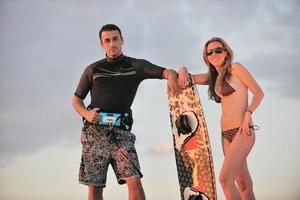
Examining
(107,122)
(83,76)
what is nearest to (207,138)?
(107,122)

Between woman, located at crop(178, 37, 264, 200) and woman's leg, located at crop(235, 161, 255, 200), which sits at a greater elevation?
woman, located at crop(178, 37, 264, 200)

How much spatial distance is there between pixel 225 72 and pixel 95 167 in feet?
6.39

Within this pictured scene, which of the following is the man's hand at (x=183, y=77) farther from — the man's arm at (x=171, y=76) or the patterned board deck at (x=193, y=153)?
the patterned board deck at (x=193, y=153)

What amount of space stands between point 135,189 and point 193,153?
109 cm

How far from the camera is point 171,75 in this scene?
5578 millimetres

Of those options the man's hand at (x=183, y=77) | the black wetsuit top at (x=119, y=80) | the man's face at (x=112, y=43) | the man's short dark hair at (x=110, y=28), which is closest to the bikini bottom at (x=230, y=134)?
the man's hand at (x=183, y=77)

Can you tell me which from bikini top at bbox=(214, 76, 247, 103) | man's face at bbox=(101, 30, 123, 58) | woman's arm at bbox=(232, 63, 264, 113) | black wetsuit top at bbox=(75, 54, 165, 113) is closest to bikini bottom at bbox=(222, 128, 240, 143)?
woman's arm at bbox=(232, 63, 264, 113)

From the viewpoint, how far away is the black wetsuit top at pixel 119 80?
224 inches

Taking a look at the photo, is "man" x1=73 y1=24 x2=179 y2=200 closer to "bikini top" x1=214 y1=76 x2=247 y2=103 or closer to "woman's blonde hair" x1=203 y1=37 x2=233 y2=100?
"woman's blonde hair" x1=203 y1=37 x2=233 y2=100

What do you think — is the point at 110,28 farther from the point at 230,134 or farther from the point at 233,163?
the point at 233,163

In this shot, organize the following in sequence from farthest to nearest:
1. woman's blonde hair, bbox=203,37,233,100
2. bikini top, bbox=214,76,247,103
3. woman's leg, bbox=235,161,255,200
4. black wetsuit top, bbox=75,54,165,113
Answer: black wetsuit top, bbox=75,54,165,113
woman's blonde hair, bbox=203,37,233,100
bikini top, bbox=214,76,247,103
woman's leg, bbox=235,161,255,200

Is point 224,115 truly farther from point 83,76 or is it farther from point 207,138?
point 83,76

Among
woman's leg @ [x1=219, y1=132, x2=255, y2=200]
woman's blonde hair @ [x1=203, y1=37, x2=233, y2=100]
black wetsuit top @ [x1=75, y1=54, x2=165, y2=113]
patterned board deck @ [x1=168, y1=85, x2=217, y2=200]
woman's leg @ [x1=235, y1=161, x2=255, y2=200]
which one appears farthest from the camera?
patterned board deck @ [x1=168, y1=85, x2=217, y2=200]

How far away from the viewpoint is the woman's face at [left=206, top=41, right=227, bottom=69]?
18.3 feet
